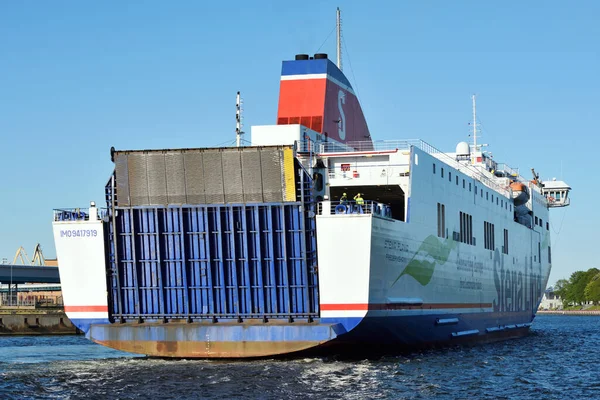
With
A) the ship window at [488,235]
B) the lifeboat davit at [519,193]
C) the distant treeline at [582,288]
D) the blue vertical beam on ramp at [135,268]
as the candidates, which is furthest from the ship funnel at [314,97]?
the distant treeline at [582,288]

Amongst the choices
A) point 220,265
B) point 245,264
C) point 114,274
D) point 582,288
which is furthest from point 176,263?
point 582,288

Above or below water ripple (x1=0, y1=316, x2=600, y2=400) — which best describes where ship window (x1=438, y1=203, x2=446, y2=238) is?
above

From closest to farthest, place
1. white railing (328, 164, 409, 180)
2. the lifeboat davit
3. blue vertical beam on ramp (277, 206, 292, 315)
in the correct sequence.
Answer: blue vertical beam on ramp (277, 206, 292, 315), white railing (328, 164, 409, 180), the lifeboat davit

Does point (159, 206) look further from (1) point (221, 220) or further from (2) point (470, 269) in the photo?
(2) point (470, 269)

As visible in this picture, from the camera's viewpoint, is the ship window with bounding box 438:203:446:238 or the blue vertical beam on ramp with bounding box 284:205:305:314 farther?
the ship window with bounding box 438:203:446:238

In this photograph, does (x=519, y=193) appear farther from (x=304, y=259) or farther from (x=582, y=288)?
(x=582, y=288)

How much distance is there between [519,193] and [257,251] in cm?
2313

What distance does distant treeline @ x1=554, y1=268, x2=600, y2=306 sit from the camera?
5659 inches

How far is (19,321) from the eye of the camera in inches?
2228

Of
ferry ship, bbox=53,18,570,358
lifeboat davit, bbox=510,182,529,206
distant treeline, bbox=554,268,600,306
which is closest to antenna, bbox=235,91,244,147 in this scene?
ferry ship, bbox=53,18,570,358

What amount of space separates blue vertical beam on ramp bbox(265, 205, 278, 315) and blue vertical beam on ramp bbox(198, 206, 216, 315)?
1.76 m

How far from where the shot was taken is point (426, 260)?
102ft

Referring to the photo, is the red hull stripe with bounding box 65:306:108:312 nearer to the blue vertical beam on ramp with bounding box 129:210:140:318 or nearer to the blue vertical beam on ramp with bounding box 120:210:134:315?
the blue vertical beam on ramp with bounding box 120:210:134:315

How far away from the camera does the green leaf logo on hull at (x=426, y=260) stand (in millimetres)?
29734
